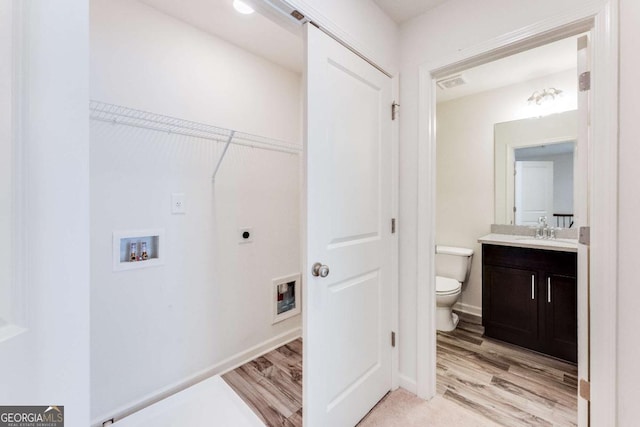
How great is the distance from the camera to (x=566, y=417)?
151cm

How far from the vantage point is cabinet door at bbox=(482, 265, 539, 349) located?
2.14m

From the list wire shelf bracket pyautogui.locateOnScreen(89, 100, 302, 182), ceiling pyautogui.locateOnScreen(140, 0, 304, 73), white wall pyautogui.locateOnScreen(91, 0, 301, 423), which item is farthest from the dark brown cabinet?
ceiling pyautogui.locateOnScreen(140, 0, 304, 73)

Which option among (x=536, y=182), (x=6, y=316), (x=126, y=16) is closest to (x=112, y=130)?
(x=126, y=16)

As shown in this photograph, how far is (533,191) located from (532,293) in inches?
41.5

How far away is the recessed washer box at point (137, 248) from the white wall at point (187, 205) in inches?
1.4

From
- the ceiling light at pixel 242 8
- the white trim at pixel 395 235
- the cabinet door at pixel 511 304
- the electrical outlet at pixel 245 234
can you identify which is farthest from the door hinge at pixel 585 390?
the ceiling light at pixel 242 8

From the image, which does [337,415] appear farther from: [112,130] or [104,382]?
[112,130]

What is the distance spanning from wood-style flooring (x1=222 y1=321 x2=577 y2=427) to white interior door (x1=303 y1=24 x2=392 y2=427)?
0.38m

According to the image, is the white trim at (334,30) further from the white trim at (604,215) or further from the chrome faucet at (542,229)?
the chrome faucet at (542,229)

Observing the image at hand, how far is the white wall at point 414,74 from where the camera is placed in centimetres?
150

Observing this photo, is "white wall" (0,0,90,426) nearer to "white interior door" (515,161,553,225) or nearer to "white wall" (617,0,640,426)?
"white wall" (617,0,640,426)

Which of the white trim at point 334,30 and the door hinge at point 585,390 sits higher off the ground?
the white trim at point 334,30

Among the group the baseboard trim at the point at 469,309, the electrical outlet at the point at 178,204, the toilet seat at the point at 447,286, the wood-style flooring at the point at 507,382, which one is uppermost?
the electrical outlet at the point at 178,204

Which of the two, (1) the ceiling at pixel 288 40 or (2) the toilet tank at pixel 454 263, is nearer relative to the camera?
(1) the ceiling at pixel 288 40
